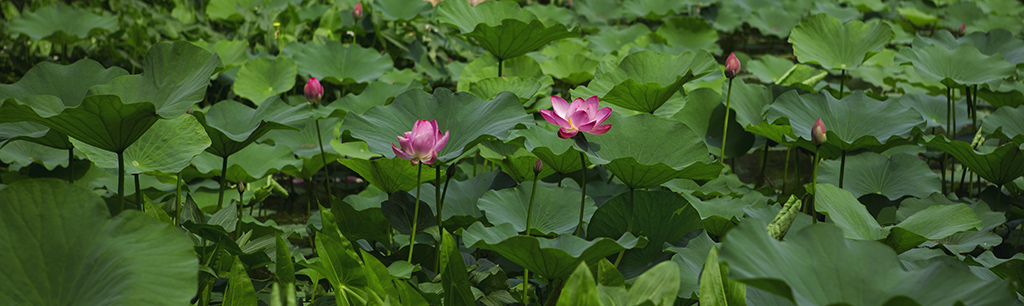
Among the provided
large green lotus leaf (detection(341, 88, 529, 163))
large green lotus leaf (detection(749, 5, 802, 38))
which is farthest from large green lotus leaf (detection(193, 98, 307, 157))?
large green lotus leaf (detection(749, 5, 802, 38))

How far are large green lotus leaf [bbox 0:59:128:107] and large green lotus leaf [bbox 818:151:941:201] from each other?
1298 millimetres

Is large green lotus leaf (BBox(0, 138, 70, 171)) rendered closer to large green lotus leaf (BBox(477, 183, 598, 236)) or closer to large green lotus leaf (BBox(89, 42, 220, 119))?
large green lotus leaf (BBox(89, 42, 220, 119))

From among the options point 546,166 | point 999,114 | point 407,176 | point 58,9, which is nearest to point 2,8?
point 58,9

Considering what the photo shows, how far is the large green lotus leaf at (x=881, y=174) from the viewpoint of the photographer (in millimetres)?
1254

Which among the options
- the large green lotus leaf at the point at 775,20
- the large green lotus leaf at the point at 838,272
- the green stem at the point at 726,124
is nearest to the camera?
the large green lotus leaf at the point at 838,272

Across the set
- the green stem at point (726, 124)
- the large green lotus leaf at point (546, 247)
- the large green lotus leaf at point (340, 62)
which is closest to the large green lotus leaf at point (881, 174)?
the green stem at point (726, 124)

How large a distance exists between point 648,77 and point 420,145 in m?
0.71

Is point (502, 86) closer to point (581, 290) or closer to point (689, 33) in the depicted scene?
point (581, 290)

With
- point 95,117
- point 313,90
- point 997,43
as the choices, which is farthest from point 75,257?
point 997,43

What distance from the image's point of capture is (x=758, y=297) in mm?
764

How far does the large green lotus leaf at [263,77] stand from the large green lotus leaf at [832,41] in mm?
1337

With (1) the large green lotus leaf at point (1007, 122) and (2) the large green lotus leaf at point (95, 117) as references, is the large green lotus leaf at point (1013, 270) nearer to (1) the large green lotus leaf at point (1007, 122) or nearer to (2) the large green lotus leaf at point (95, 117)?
(1) the large green lotus leaf at point (1007, 122)

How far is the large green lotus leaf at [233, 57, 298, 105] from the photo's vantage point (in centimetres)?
182

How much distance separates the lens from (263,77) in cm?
187
